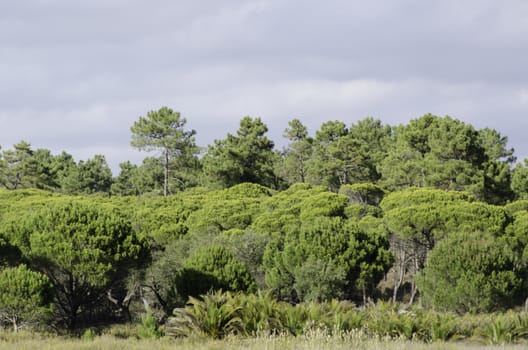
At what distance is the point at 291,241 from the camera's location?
Result: 32.4m

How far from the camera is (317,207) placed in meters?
43.7

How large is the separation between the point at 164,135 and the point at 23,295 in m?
44.1

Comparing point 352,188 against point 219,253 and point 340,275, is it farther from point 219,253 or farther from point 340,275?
point 219,253

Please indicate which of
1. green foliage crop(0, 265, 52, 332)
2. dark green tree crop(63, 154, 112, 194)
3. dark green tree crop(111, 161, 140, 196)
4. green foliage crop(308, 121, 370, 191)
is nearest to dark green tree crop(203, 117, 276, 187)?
green foliage crop(308, 121, 370, 191)

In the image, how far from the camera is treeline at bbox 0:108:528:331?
26828 mm

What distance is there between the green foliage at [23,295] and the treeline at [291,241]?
47mm

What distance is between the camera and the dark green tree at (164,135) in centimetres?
6531

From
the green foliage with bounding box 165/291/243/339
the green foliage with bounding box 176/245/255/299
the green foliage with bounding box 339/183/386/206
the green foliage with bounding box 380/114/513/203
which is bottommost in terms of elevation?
the green foliage with bounding box 165/291/243/339

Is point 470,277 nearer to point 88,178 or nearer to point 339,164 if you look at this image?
point 339,164

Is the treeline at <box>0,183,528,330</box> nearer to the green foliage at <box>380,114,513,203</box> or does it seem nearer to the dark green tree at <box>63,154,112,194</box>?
the green foliage at <box>380,114,513,203</box>

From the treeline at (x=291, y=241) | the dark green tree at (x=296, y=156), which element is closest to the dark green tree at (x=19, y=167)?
the treeline at (x=291, y=241)

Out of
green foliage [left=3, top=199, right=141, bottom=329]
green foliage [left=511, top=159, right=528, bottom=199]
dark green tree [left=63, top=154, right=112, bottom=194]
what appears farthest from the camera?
dark green tree [left=63, top=154, right=112, bottom=194]

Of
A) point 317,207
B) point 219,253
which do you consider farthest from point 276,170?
point 219,253

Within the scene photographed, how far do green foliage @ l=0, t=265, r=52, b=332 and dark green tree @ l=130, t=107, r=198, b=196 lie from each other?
41.7 m
